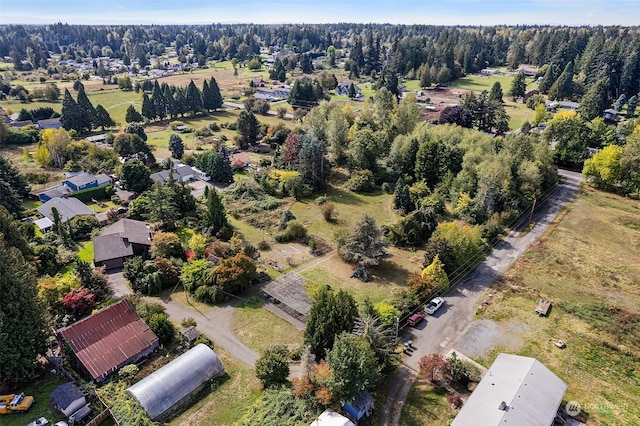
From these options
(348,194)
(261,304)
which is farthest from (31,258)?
(348,194)

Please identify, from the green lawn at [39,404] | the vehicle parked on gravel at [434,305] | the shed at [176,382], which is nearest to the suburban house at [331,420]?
the shed at [176,382]

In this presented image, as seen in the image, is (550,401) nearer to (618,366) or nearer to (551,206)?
(618,366)

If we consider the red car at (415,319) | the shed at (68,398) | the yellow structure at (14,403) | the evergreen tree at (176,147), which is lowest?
the red car at (415,319)

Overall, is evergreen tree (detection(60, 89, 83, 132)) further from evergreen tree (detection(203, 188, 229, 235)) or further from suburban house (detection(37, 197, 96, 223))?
evergreen tree (detection(203, 188, 229, 235))

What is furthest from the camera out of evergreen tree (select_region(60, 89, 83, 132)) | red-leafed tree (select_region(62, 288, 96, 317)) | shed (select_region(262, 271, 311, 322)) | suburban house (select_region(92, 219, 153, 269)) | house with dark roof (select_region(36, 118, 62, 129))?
house with dark roof (select_region(36, 118, 62, 129))

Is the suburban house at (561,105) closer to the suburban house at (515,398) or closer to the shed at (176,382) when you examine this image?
the suburban house at (515,398)

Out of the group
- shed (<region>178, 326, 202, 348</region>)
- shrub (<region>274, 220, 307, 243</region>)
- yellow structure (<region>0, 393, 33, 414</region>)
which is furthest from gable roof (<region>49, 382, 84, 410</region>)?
shrub (<region>274, 220, 307, 243</region>)

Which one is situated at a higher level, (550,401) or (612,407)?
(550,401)
